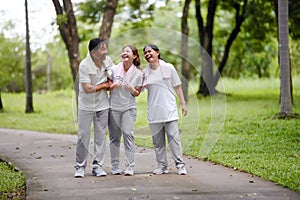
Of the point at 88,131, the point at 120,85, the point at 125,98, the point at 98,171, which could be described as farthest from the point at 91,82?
the point at 98,171

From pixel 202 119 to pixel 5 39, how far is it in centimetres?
1450

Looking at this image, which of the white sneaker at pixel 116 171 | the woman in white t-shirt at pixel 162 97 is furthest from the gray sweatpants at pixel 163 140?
the white sneaker at pixel 116 171

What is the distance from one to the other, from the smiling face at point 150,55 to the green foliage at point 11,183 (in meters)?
2.28

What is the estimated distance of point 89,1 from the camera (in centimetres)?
2444

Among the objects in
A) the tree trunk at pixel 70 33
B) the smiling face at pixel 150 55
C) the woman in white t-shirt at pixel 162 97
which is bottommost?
the woman in white t-shirt at pixel 162 97

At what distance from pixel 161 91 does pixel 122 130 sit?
74 cm

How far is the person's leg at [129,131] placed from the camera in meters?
8.21

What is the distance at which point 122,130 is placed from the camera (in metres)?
8.30

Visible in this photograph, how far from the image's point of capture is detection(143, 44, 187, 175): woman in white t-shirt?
8180mm

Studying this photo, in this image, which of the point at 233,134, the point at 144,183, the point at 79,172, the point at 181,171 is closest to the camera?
the point at 144,183

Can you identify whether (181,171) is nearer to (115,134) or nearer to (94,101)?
(115,134)

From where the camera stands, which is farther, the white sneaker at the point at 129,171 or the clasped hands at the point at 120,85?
the white sneaker at the point at 129,171

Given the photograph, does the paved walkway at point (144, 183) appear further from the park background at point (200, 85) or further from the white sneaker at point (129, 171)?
the park background at point (200, 85)

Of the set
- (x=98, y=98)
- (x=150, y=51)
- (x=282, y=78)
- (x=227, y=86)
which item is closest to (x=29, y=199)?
(x=98, y=98)
